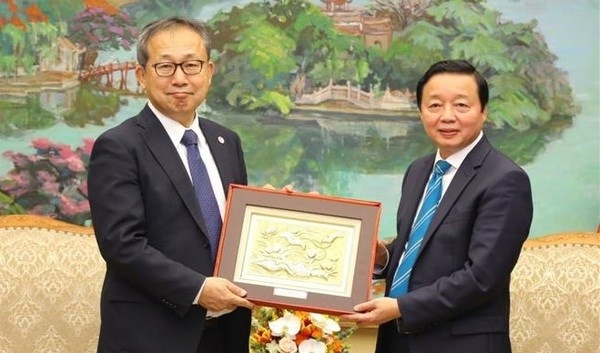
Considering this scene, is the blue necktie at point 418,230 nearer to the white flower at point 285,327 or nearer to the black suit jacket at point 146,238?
the white flower at point 285,327

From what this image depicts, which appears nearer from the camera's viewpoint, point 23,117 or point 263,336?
point 263,336

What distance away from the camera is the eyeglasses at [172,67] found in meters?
2.90

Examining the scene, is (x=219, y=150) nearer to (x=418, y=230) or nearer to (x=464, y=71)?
(x=418, y=230)

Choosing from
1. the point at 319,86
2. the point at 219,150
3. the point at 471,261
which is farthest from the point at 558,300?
the point at 219,150

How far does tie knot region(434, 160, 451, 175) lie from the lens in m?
2.98

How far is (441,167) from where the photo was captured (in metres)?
2.99

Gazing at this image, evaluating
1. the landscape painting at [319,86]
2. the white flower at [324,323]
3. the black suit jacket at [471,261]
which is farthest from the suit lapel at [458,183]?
the landscape painting at [319,86]

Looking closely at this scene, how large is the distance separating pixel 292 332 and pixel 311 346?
0.29ft

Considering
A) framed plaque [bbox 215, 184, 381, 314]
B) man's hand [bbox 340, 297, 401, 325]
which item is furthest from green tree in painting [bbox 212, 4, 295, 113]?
man's hand [bbox 340, 297, 401, 325]

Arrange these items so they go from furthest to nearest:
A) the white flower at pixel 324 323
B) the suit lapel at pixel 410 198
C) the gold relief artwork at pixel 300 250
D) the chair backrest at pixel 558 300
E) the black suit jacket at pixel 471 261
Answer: the chair backrest at pixel 558 300, the white flower at pixel 324 323, the suit lapel at pixel 410 198, the gold relief artwork at pixel 300 250, the black suit jacket at pixel 471 261

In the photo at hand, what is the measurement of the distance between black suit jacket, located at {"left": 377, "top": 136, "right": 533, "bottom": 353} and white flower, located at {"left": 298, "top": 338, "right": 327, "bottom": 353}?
352 millimetres

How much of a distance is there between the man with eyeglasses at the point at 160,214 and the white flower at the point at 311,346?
1.07 ft

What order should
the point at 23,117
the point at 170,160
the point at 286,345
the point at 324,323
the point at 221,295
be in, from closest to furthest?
the point at 221,295, the point at 170,160, the point at 286,345, the point at 324,323, the point at 23,117

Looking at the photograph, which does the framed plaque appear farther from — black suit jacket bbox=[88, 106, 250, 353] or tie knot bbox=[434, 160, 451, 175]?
tie knot bbox=[434, 160, 451, 175]
